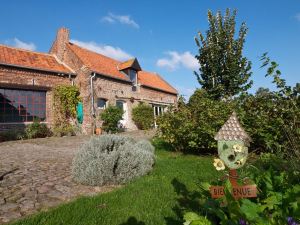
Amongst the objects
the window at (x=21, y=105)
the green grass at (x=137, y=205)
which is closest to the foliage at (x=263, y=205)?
the green grass at (x=137, y=205)

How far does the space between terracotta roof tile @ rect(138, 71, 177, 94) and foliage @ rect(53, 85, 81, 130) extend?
25.2 feet

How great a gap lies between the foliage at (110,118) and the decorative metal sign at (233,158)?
46.6 feet

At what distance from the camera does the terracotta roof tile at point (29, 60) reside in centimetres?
1449

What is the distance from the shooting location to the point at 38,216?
10.7ft

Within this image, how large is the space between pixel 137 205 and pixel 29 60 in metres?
14.6

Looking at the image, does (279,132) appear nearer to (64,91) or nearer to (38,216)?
(38,216)

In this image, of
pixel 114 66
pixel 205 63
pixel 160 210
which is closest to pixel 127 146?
pixel 160 210

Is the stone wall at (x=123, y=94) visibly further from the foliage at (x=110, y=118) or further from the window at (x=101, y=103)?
the foliage at (x=110, y=118)

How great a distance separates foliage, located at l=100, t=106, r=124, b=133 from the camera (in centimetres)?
1666

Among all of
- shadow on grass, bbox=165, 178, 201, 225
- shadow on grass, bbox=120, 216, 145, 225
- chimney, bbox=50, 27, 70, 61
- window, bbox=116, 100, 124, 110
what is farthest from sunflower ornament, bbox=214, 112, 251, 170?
chimney, bbox=50, 27, 70, 61

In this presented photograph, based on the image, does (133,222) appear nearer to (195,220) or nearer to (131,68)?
(195,220)

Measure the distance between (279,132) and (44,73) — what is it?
13332 mm

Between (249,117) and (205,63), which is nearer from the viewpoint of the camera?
(249,117)

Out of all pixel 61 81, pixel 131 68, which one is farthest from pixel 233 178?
pixel 131 68
